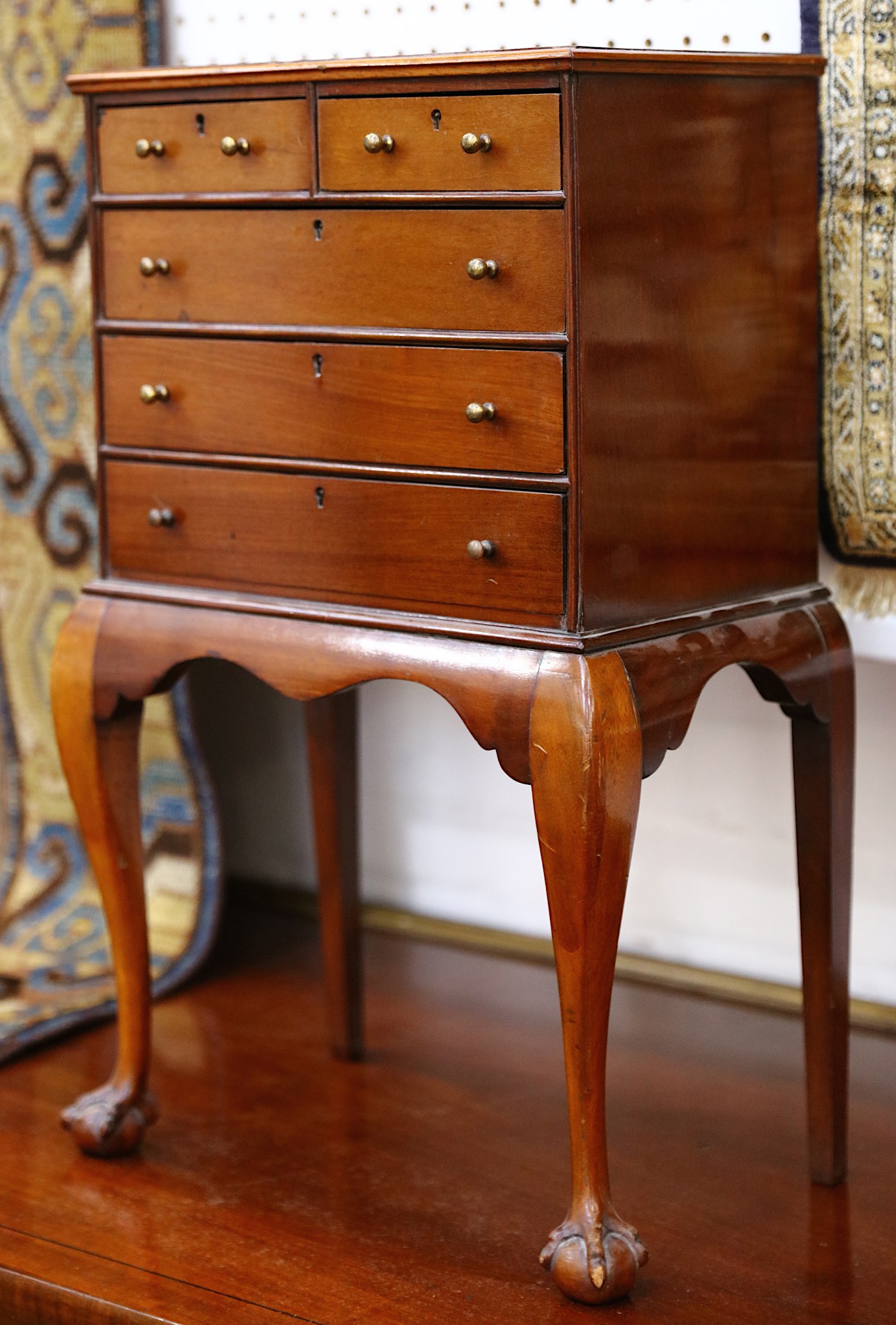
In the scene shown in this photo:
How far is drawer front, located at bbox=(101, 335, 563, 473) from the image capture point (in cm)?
151

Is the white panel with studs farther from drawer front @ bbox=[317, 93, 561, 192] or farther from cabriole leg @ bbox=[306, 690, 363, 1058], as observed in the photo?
cabriole leg @ bbox=[306, 690, 363, 1058]

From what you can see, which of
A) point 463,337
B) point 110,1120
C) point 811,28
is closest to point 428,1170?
point 110,1120

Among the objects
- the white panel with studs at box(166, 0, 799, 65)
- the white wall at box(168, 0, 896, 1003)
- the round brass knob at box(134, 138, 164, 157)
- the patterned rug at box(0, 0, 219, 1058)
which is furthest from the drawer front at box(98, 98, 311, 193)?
the patterned rug at box(0, 0, 219, 1058)

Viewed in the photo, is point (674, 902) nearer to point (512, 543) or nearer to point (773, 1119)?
point (773, 1119)

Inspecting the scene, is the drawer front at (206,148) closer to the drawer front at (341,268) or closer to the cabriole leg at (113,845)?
the drawer front at (341,268)

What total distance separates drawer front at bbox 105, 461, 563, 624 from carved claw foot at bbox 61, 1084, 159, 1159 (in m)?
0.57

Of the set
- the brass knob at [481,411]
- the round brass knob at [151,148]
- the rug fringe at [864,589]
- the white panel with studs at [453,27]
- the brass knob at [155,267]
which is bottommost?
the rug fringe at [864,589]

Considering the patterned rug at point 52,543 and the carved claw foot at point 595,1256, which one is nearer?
the carved claw foot at point 595,1256

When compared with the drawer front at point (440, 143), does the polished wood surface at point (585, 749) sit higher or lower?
lower

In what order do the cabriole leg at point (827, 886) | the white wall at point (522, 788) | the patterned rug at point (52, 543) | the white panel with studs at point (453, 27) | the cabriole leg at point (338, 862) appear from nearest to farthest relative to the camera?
the cabriole leg at point (827, 886) → the white panel with studs at point (453, 27) → the white wall at point (522, 788) → the cabriole leg at point (338, 862) → the patterned rug at point (52, 543)

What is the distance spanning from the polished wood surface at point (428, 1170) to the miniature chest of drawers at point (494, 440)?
0.29ft

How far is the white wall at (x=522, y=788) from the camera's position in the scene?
202 centimetres

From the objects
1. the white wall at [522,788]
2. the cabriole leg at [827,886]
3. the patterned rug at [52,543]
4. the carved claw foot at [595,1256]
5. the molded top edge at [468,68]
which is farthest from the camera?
the patterned rug at [52,543]

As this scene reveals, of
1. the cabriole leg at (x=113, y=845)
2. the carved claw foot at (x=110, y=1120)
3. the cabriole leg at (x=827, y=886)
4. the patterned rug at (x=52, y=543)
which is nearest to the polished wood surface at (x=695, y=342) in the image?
the cabriole leg at (x=827, y=886)
